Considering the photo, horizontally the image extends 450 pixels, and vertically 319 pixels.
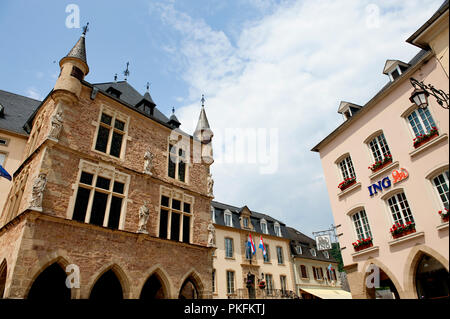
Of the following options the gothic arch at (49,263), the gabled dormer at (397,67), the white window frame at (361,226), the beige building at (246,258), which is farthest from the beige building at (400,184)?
the beige building at (246,258)

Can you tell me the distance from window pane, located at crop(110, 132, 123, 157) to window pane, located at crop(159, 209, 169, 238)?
328 cm

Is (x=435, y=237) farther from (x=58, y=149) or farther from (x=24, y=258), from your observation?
(x=58, y=149)

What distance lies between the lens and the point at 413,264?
2.44 m

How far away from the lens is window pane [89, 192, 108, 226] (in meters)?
10.4

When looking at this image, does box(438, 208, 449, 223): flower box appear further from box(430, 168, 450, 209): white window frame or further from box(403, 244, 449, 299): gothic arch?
box(403, 244, 449, 299): gothic arch

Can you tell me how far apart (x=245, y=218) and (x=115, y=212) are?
58.6ft

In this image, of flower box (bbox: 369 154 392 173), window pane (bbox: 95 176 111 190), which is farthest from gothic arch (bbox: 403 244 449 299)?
window pane (bbox: 95 176 111 190)

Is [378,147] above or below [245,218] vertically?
below

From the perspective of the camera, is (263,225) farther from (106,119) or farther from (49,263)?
(49,263)

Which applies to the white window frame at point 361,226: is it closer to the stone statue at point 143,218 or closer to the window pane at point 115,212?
the stone statue at point 143,218

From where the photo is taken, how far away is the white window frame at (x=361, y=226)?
276cm

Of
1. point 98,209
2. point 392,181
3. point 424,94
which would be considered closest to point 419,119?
point 424,94

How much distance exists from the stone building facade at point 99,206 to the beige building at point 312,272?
Result: 17.0 m
